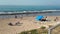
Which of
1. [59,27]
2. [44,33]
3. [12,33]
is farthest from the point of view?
[12,33]

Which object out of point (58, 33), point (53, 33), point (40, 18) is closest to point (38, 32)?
point (58, 33)

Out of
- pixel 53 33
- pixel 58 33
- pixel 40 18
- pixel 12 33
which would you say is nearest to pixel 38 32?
pixel 58 33

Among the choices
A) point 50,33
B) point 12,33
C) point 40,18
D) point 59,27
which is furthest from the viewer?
point 40,18

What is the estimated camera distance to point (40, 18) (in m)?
20.9

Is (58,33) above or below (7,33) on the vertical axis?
above

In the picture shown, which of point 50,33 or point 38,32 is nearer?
point 50,33

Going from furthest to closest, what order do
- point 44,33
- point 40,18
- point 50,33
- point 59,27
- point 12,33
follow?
1. point 40,18
2. point 12,33
3. point 44,33
4. point 59,27
5. point 50,33

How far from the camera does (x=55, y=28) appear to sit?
632cm

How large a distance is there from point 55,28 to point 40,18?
47.9ft

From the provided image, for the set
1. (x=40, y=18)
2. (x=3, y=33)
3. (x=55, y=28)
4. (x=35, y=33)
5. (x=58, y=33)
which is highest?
(x=55, y=28)

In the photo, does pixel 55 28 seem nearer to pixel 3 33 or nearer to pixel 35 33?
pixel 35 33

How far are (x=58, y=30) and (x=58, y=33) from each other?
204mm

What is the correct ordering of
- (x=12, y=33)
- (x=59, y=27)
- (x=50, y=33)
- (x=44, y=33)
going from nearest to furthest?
(x=50, y=33) < (x=59, y=27) < (x=44, y=33) < (x=12, y=33)

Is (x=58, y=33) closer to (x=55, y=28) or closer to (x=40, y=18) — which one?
(x=55, y=28)
